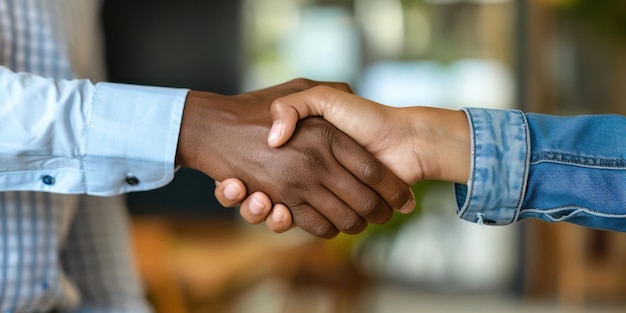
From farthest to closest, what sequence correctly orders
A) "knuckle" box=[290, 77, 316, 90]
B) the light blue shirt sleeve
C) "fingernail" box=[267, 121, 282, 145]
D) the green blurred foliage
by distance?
the green blurred foliage → "knuckle" box=[290, 77, 316, 90] → "fingernail" box=[267, 121, 282, 145] → the light blue shirt sleeve

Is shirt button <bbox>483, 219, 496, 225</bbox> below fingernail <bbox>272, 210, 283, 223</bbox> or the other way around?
the other way around

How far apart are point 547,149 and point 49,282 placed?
733 mm

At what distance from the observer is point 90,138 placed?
Answer: 3.52ft

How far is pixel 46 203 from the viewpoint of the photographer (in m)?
1.23

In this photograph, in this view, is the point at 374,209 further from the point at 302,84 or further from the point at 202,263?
the point at 202,263

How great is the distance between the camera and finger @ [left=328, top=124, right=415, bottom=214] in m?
1.20

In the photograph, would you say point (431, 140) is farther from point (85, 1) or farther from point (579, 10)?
point (579, 10)

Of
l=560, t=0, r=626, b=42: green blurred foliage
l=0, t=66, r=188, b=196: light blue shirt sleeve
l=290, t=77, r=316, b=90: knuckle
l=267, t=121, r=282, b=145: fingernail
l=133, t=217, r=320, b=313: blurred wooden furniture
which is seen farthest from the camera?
l=560, t=0, r=626, b=42: green blurred foliage

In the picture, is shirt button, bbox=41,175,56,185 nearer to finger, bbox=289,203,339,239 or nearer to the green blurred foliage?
finger, bbox=289,203,339,239

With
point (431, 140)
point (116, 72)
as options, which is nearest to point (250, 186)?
point (431, 140)

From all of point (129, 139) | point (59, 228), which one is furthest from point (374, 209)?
point (59, 228)

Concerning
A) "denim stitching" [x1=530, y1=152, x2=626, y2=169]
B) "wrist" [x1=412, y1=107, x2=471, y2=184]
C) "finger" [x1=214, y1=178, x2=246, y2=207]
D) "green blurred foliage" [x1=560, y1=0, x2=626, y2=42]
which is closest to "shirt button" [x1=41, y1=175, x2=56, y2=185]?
"finger" [x1=214, y1=178, x2=246, y2=207]

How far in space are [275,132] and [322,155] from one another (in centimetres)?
8

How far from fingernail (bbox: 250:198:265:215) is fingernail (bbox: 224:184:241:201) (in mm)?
25
